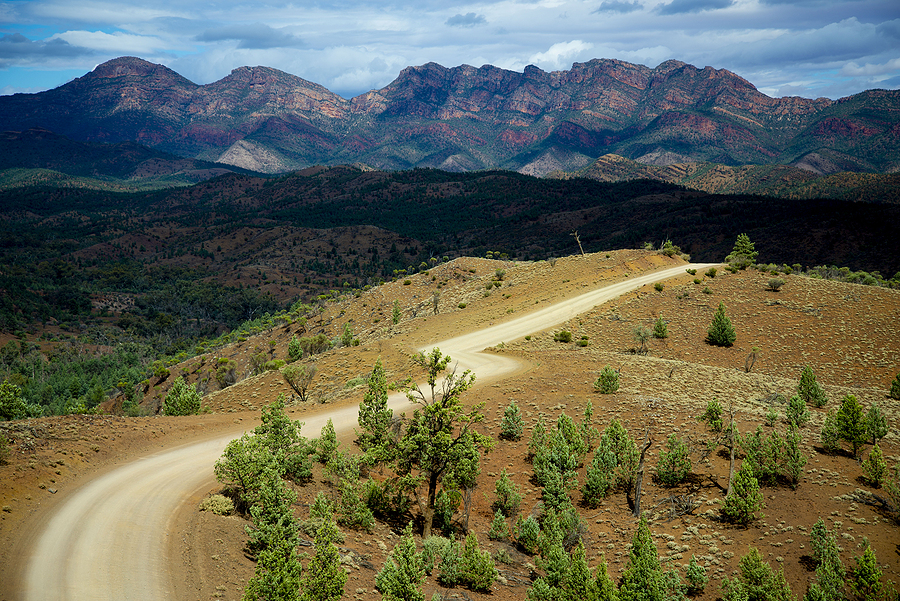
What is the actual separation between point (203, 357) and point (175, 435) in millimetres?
32903

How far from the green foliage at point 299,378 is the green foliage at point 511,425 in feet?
35.1

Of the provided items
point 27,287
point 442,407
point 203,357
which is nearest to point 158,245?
point 27,287

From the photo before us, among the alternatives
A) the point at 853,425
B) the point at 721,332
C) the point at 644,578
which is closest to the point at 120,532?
the point at 644,578

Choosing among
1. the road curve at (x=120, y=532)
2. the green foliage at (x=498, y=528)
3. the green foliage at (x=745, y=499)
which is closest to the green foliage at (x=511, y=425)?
the green foliage at (x=498, y=528)

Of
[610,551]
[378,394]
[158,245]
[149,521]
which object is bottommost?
[610,551]

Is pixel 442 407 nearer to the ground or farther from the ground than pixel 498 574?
farther from the ground

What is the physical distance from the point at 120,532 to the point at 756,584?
14.6 metres

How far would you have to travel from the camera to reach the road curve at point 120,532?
10.2m

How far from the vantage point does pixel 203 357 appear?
163ft

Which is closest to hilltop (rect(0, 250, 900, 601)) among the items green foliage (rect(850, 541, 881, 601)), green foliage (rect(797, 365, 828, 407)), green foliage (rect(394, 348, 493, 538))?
green foliage (rect(797, 365, 828, 407))

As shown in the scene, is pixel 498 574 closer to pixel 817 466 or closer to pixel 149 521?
pixel 149 521

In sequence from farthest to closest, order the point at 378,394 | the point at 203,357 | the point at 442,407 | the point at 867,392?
the point at 203,357, the point at 867,392, the point at 378,394, the point at 442,407

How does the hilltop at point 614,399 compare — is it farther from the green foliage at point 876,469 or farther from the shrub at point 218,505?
the green foliage at point 876,469

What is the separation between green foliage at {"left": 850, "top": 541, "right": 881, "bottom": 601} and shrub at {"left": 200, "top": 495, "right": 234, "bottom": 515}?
14658mm
